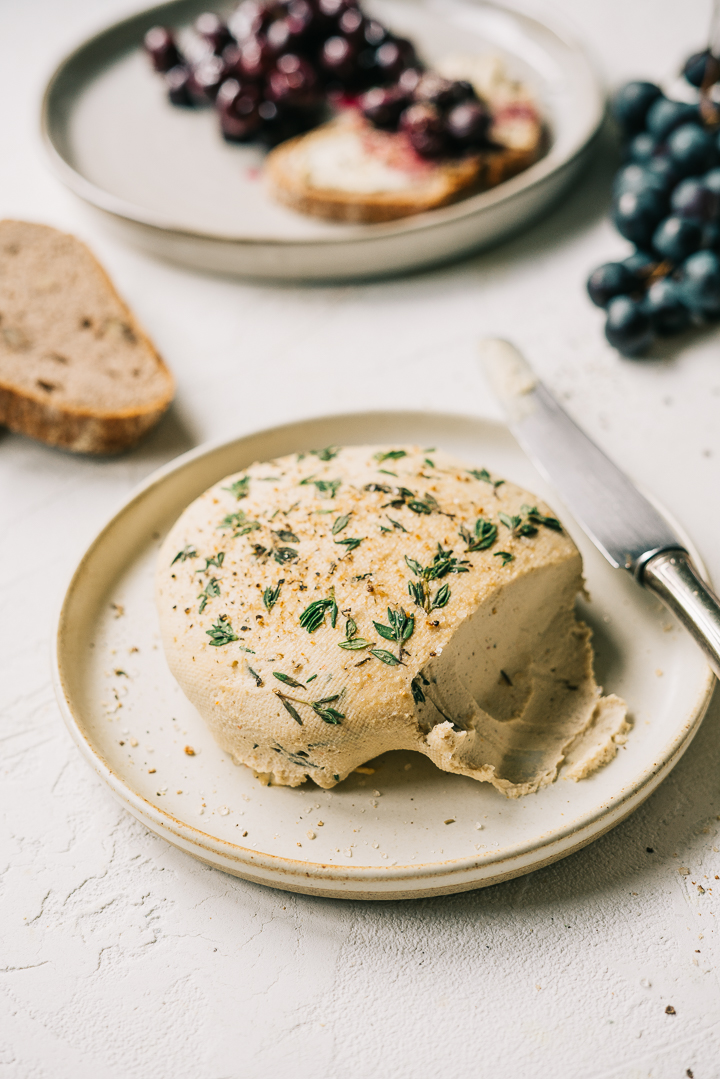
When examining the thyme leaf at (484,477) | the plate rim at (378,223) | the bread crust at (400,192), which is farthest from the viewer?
the bread crust at (400,192)

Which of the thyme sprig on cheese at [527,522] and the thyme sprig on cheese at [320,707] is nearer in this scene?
the thyme sprig on cheese at [320,707]

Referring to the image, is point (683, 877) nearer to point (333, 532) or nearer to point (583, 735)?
point (583, 735)

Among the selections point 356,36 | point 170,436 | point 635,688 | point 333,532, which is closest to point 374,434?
point 333,532

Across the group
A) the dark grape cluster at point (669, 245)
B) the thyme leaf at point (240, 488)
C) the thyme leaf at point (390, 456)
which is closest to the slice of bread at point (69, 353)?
the thyme leaf at point (240, 488)

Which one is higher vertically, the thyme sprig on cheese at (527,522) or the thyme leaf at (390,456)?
the thyme leaf at (390,456)

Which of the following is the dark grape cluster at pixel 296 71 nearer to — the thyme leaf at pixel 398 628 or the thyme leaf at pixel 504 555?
the thyme leaf at pixel 504 555

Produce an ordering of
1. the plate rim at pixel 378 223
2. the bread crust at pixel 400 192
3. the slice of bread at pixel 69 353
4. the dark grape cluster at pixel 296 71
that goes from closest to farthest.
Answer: the slice of bread at pixel 69 353
the plate rim at pixel 378 223
the bread crust at pixel 400 192
the dark grape cluster at pixel 296 71

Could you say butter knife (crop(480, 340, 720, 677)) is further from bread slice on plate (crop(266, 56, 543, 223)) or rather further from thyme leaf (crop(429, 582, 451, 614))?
bread slice on plate (crop(266, 56, 543, 223))
